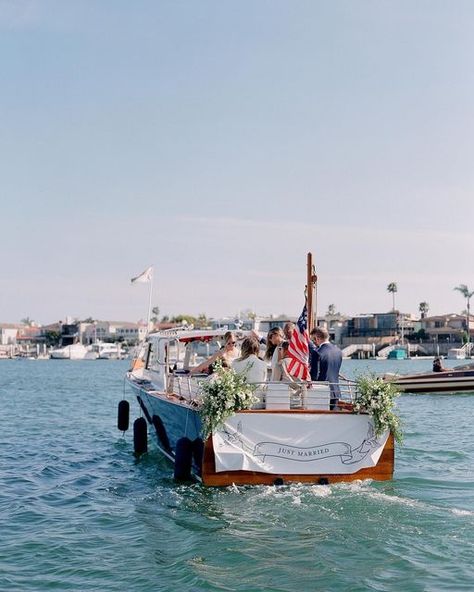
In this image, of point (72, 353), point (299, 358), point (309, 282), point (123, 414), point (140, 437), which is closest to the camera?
point (299, 358)

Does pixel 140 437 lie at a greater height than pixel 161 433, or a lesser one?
lesser

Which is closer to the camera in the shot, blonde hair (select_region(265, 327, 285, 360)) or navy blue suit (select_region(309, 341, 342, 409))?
navy blue suit (select_region(309, 341, 342, 409))

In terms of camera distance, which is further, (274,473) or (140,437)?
(140,437)

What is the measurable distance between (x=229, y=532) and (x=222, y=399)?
2.47 metres

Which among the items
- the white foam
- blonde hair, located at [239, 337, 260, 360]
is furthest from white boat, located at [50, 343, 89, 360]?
the white foam

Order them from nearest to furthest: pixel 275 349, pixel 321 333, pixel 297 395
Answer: pixel 297 395
pixel 321 333
pixel 275 349

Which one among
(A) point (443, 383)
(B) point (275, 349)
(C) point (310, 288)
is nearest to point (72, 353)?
(A) point (443, 383)

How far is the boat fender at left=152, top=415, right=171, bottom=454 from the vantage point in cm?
1816

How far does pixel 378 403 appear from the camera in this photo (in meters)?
13.7

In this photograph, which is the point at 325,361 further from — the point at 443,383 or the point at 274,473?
the point at 443,383

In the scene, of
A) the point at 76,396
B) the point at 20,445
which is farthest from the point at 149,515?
the point at 76,396

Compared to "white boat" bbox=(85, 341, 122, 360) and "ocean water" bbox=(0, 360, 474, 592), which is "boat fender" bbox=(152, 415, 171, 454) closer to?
"ocean water" bbox=(0, 360, 474, 592)

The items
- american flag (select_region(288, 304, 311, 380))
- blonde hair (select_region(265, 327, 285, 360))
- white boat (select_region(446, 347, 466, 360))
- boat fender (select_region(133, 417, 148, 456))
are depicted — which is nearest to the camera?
american flag (select_region(288, 304, 311, 380))

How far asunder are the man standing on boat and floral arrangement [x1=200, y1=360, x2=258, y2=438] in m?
1.54
